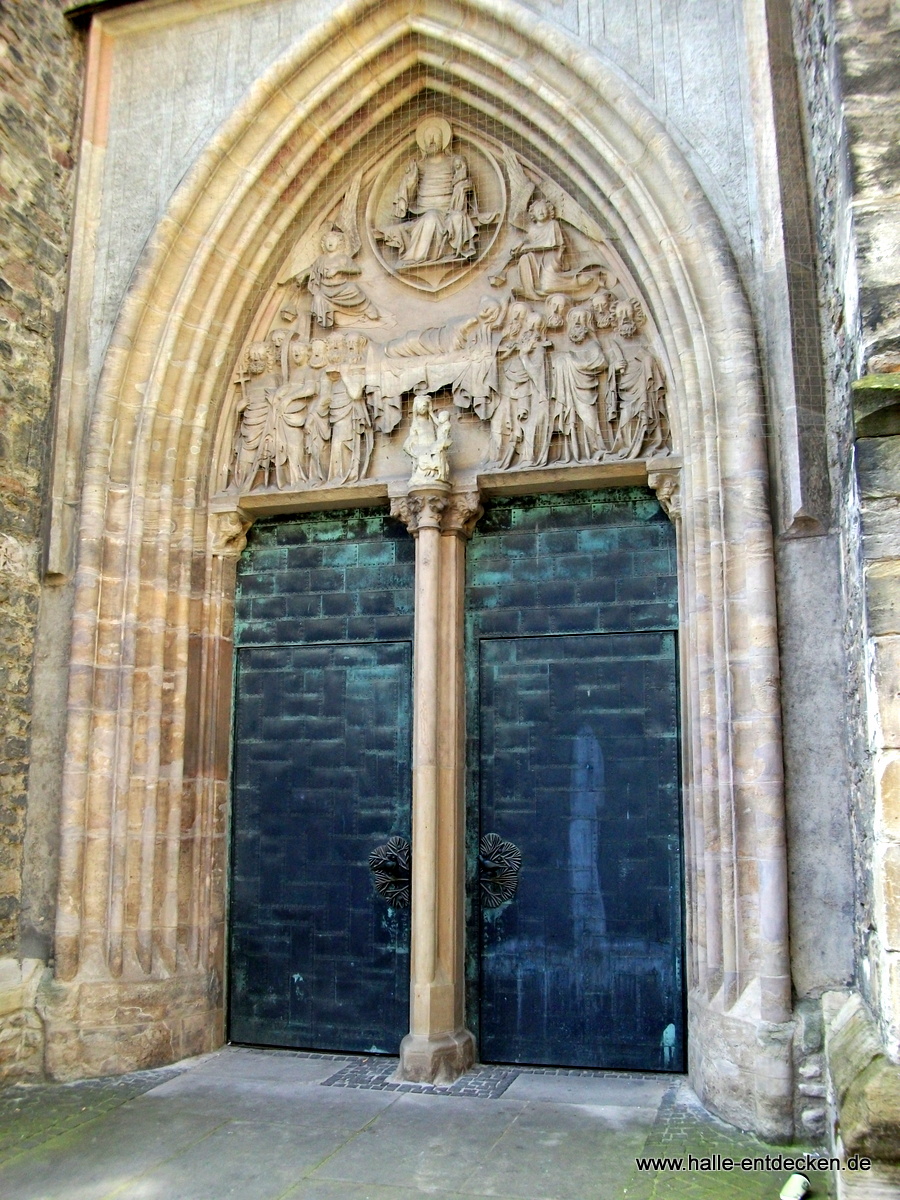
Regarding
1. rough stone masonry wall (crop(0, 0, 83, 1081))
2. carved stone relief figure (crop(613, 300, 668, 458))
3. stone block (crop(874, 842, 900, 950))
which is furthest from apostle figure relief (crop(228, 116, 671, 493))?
stone block (crop(874, 842, 900, 950))

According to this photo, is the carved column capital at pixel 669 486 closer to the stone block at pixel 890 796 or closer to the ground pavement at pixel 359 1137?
the stone block at pixel 890 796

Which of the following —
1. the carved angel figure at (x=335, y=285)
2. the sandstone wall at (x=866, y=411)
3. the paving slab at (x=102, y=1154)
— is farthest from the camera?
the carved angel figure at (x=335, y=285)

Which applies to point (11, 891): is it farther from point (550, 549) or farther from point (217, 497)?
point (550, 549)

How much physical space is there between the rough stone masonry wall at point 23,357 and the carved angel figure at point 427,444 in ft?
7.12

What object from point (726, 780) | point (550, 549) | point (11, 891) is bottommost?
point (11, 891)

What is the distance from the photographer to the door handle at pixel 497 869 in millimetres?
6043

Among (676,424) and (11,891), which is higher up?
(676,424)

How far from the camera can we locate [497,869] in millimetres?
6066

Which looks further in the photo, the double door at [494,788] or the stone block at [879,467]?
the double door at [494,788]

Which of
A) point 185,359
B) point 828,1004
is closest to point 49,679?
point 185,359

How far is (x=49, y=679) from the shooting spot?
20.6 feet

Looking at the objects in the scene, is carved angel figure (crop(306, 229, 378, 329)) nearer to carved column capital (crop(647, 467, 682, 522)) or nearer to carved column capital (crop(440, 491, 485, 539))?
carved column capital (crop(440, 491, 485, 539))

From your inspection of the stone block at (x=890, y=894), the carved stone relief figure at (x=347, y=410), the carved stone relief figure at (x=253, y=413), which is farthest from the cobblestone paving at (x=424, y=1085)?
the carved stone relief figure at (x=253, y=413)

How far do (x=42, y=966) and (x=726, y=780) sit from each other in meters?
3.80
